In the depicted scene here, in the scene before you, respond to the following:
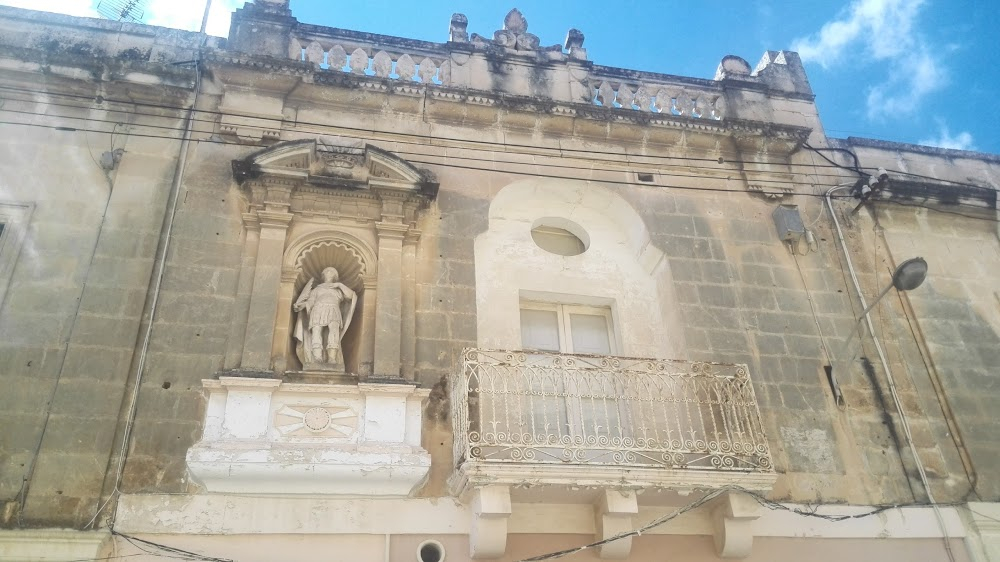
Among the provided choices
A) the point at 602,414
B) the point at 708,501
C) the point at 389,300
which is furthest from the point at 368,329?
the point at 708,501

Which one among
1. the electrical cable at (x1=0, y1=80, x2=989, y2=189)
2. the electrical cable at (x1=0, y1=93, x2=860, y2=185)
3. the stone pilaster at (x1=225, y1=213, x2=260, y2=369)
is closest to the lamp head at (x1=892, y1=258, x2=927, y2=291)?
the electrical cable at (x1=0, y1=93, x2=860, y2=185)

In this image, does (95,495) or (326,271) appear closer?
(95,495)

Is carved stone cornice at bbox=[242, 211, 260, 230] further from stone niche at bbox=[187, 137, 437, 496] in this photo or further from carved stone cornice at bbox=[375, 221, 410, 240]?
carved stone cornice at bbox=[375, 221, 410, 240]

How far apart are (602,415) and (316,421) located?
3112 millimetres

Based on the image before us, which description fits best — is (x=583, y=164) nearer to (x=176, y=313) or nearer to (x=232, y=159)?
(x=232, y=159)

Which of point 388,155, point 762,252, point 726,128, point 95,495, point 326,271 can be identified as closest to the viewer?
point 95,495

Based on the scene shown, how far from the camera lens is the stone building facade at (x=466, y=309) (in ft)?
22.5

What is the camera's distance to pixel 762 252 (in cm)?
972

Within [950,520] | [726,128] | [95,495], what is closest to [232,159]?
[95,495]

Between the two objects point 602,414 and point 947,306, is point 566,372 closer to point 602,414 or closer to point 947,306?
point 602,414

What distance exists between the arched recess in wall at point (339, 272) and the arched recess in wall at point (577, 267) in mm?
1285

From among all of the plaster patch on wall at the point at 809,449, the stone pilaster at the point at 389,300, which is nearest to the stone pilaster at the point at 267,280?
the stone pilaster at the point at 389,300

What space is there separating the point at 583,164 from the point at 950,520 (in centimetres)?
580

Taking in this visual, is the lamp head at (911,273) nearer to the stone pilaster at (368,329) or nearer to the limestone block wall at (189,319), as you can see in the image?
the stone pilaster at (368,329)
